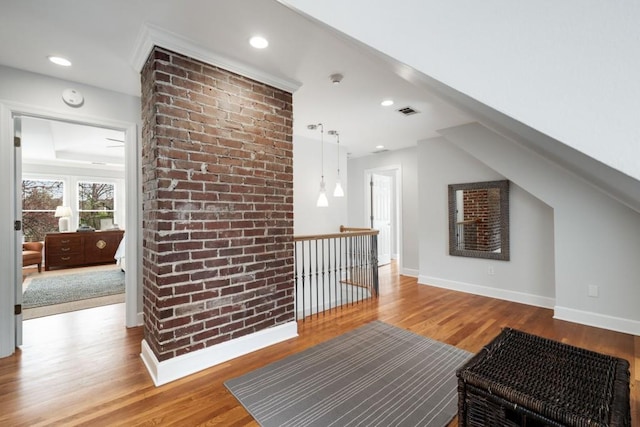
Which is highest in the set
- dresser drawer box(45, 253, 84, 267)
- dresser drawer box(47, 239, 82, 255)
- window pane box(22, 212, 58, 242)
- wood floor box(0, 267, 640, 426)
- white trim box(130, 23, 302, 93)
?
white trim box(130, 23, 302, 93)

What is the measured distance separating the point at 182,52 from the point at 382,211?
210 inches

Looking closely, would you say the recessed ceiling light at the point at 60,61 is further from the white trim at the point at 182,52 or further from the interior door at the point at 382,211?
the interior door at the point at 382,211

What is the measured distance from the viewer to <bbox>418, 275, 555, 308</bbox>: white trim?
3.57 m

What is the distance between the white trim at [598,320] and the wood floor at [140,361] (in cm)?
12

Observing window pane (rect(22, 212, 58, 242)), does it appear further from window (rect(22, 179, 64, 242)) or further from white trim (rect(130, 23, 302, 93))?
white trim (rect(130, 23, 302, 93))

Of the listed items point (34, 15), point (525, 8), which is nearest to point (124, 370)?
point (34, 15)

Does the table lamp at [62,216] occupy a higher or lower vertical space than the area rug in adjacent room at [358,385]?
higher

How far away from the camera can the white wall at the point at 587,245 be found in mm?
2838

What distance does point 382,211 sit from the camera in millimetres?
A: 6684

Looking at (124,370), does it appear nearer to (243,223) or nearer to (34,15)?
(243,223)

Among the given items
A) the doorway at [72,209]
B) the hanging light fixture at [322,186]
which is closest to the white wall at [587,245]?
the hanging light fixture at [322,186]

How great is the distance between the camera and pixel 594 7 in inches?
27.4

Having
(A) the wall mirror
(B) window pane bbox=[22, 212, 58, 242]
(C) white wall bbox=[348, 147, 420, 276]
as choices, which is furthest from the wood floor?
(B) window pane bbox=[22, 212, 58, 242]

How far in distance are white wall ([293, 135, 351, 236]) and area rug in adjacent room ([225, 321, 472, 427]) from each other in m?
2.37
